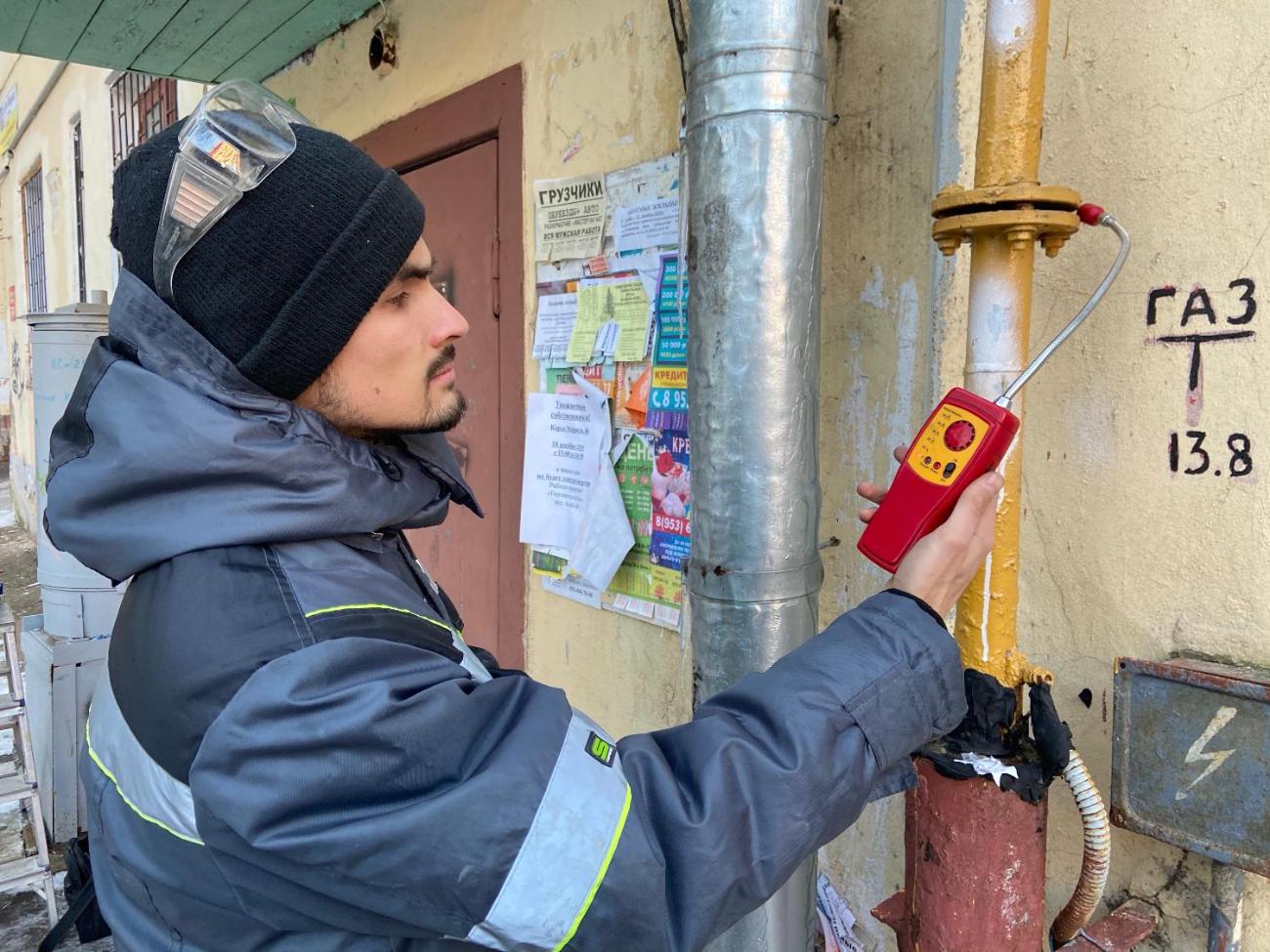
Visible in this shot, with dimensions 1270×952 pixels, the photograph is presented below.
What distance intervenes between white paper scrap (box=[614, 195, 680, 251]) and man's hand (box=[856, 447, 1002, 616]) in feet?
3.98

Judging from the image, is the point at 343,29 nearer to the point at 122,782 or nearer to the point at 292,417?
the point at 292,417

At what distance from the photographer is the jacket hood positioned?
37.6 inches

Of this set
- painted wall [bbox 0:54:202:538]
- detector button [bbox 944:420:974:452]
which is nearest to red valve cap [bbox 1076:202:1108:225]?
detector button [bbox 944:420:974:452]

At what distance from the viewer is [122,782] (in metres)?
1.02

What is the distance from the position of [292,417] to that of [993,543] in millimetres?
954

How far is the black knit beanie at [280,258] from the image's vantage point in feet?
3.62

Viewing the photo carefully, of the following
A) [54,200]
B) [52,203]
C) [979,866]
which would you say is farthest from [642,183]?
[52,203]

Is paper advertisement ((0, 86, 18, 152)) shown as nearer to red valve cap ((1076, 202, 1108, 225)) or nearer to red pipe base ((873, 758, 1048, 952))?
red valve cap ((1076, 202, 1108, 225))

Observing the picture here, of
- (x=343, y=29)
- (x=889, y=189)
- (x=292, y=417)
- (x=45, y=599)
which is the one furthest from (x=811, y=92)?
(x=45, y=599)

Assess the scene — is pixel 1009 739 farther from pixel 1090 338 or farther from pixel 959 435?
pixel 1090 338

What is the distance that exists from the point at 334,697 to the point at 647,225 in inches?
64.4

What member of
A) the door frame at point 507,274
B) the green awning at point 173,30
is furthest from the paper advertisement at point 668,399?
the green awning at point 173,30

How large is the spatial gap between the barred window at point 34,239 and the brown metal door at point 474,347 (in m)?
10.4

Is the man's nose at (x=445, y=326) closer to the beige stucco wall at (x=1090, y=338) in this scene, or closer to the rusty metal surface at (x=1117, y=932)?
the beige stucco wall at (x=1090, y=338)
